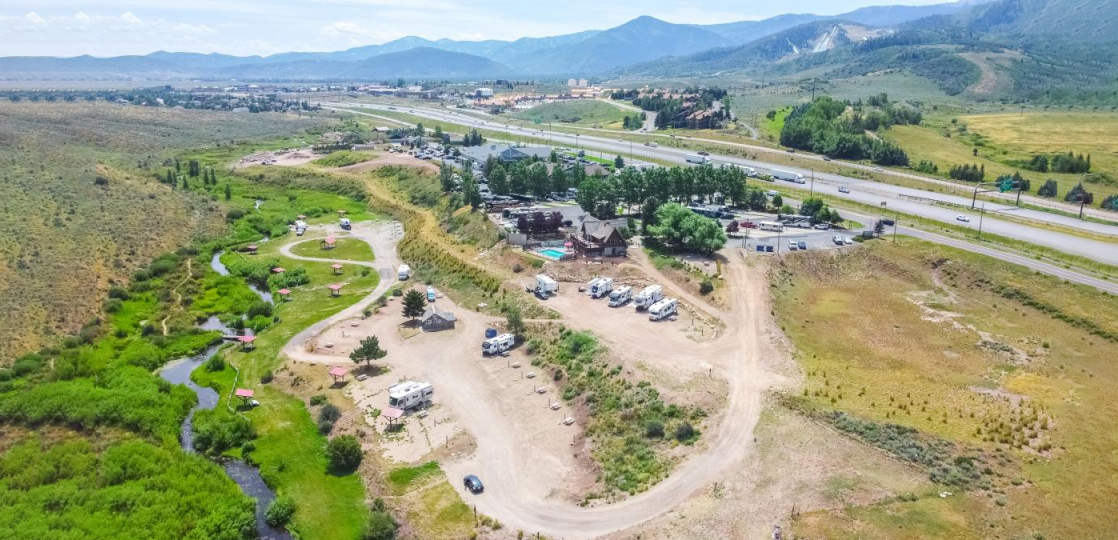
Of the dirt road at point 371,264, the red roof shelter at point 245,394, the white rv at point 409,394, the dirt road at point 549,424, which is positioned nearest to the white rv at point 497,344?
the dirt road at point 549,424

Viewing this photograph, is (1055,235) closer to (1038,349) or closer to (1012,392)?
(1038,349)

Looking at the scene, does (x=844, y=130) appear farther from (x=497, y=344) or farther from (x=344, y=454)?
(x=344, y=454)

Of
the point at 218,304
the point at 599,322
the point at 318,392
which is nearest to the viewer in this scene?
the point at 318,392

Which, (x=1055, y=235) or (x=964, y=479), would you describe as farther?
(x=1055, y=235)

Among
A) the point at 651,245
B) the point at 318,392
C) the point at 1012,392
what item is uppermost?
the point at 651,245

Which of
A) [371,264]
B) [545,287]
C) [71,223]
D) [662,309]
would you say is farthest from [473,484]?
[71,223]

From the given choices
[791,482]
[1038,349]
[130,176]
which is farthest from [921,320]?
[130,176]

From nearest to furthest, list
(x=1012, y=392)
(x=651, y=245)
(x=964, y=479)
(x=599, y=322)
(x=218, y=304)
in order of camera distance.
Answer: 1. (x=964, y=479)
2. (x=1012, y=392)
3. (x=599, y=322)
4. (x=218, y=304)
5. (x=651, y=245)
